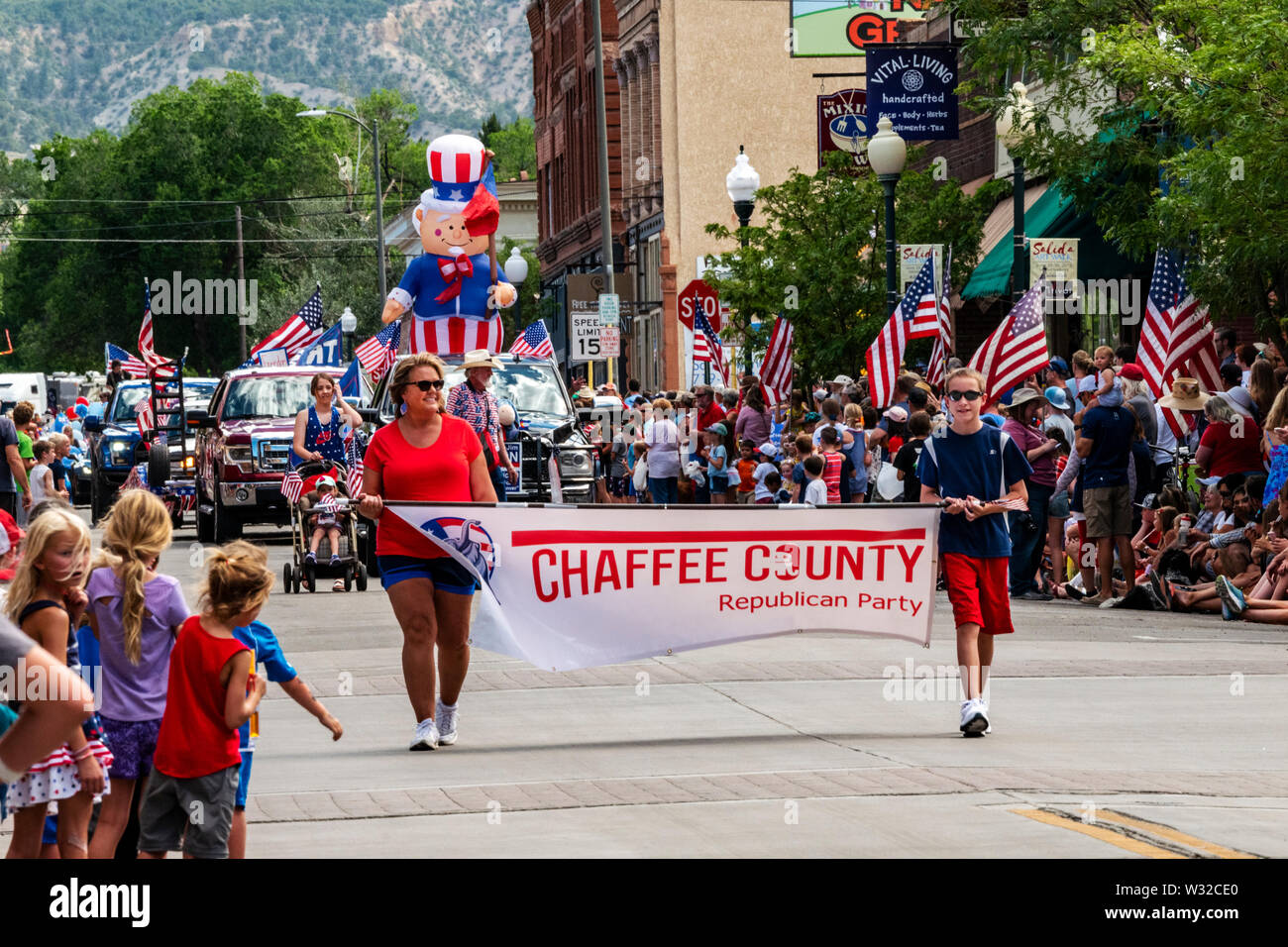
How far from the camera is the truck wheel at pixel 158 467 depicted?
1150 inches

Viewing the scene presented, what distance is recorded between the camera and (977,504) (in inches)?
439

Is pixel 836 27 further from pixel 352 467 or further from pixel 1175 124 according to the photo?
pixel 352 467

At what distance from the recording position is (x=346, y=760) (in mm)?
10406

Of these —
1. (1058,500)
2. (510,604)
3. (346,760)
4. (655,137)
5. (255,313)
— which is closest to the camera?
(346,760)

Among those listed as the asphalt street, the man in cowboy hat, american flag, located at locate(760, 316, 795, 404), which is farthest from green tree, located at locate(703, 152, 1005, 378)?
the man in cowboy hat

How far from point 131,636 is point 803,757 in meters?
4.07

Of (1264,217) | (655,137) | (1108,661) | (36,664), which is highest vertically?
(655,137)

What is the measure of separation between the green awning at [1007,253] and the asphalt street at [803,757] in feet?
41.0

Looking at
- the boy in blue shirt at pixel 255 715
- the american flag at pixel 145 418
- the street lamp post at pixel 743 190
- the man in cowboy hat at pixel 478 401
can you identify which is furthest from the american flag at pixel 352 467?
the american flag at pixel 145 418

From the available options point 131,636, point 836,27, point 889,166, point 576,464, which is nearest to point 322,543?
point 576,464

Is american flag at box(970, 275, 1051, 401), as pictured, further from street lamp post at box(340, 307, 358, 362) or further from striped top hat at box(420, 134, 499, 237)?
street lamp post at box(340, 307, 358, 362)

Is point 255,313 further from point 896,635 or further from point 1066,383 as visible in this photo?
point 896,635
